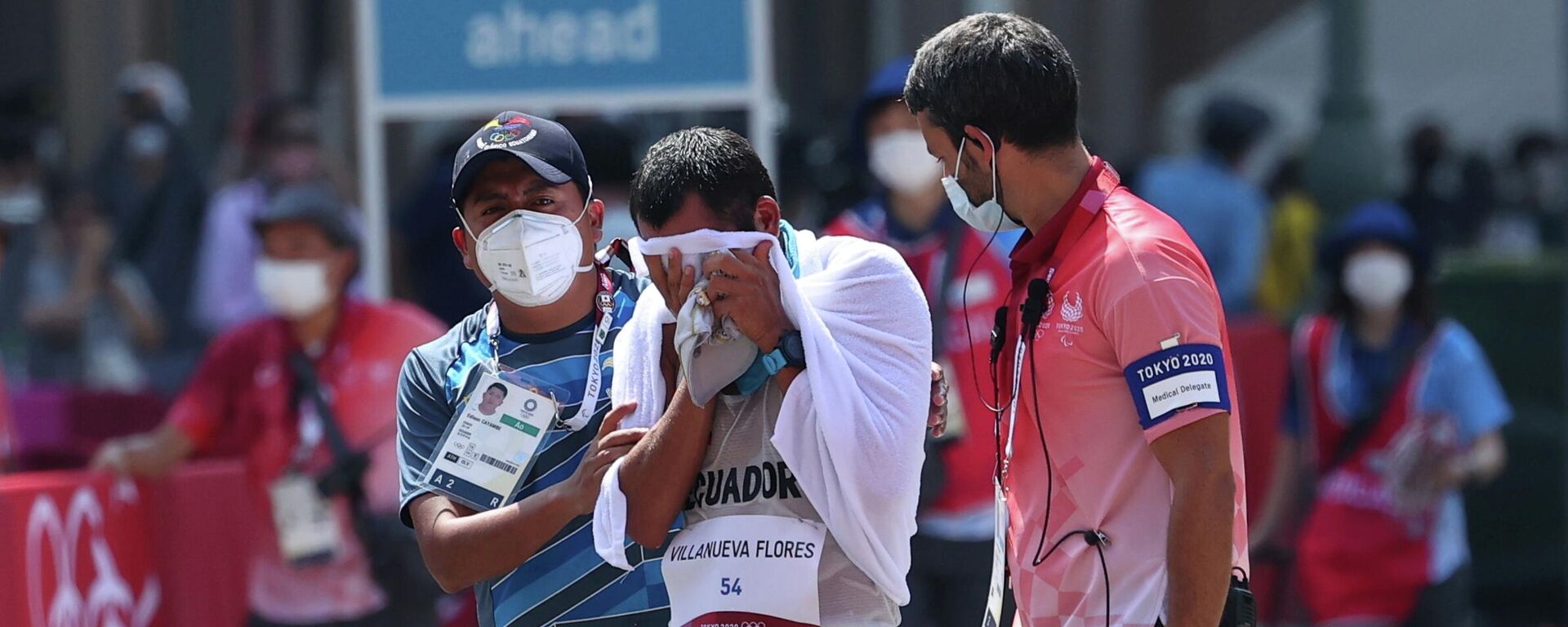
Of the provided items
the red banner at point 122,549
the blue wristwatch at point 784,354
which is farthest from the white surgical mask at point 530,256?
the red banner at point 122,549

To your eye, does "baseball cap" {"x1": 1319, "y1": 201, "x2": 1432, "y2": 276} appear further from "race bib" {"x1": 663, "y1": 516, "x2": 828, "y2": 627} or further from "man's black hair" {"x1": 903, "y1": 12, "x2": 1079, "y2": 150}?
"race bib" {"x1": 663, "y1": 516, "x2": 828, "y2": 627}

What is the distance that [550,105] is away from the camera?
7.01m

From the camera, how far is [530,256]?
3.33m

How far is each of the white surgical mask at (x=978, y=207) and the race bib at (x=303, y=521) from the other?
148 inches

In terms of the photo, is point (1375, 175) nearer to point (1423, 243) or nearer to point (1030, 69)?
point (1423, 243)

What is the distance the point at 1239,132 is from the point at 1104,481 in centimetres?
666

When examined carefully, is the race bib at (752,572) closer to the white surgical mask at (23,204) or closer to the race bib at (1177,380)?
the race bib at (1177,380)

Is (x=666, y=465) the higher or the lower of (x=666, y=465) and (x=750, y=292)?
the lower

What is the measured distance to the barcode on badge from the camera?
10.9 feet

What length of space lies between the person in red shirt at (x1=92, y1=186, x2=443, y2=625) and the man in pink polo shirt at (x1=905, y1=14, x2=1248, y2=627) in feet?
12.3

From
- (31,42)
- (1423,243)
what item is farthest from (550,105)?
(31,42)

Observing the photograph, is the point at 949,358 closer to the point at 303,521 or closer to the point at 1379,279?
the point at 303,521

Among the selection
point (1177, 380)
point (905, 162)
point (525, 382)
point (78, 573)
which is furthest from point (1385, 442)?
point (525, 382)

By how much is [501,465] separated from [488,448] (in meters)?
0.03
